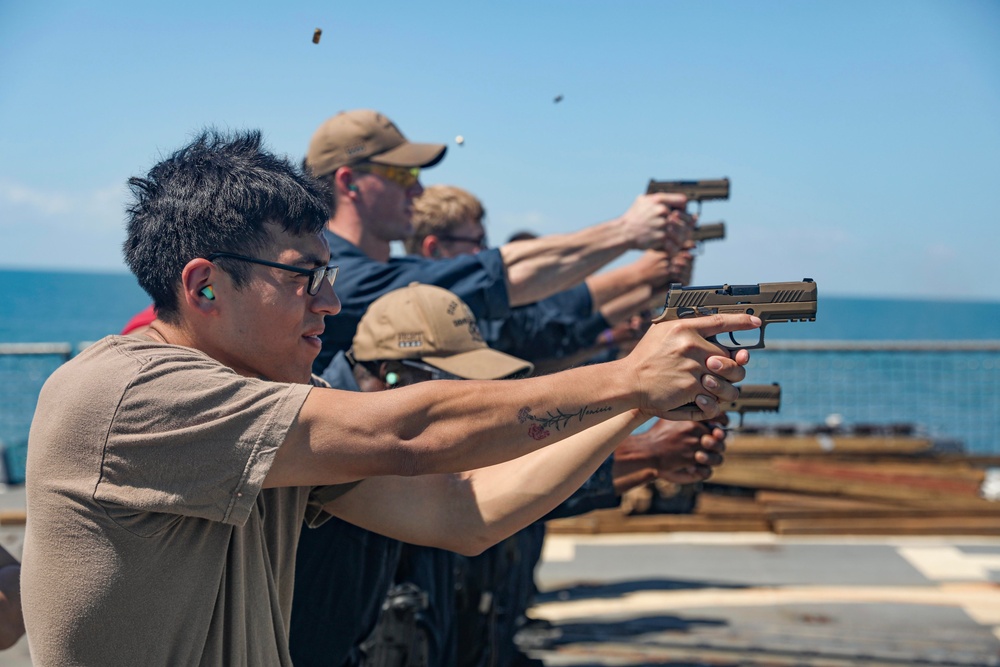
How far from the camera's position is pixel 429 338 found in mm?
3094

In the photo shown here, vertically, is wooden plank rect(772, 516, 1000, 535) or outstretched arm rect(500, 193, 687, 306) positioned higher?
outstretched arm rect(500, 193, 687, 306)

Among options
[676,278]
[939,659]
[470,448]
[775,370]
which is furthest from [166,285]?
[775,370]

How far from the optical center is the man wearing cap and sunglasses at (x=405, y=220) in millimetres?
4531

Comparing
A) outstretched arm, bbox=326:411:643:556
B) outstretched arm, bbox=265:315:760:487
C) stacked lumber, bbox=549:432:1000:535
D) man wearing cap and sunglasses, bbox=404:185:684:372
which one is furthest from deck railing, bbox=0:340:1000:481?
outstretched arm, bbox=265:315:760:487

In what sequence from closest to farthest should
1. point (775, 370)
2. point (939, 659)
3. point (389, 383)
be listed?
point (389, 383)
point (939, 659)
point (775, 370)

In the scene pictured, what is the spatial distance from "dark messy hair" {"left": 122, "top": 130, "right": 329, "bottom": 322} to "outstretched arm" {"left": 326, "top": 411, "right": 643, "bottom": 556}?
24.2 inches

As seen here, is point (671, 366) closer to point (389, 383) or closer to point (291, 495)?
point (291, 495)

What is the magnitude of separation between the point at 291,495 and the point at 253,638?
0.32 m

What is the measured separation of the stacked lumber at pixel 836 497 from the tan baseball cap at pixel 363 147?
12.4ft

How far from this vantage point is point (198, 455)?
6.19 ft

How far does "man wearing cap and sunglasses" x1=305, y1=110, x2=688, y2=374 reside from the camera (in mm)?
4531

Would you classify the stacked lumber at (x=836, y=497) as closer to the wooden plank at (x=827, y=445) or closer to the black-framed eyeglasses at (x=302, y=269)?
the wooden plank at (x=827, y=445)

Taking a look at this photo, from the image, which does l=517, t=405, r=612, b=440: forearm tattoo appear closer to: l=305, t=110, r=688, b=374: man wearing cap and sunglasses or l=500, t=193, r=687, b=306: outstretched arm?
l=305, t=110, r=688, b=374: man wearing cap and sunglasses

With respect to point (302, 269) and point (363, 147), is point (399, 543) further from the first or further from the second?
point (363, 147)
